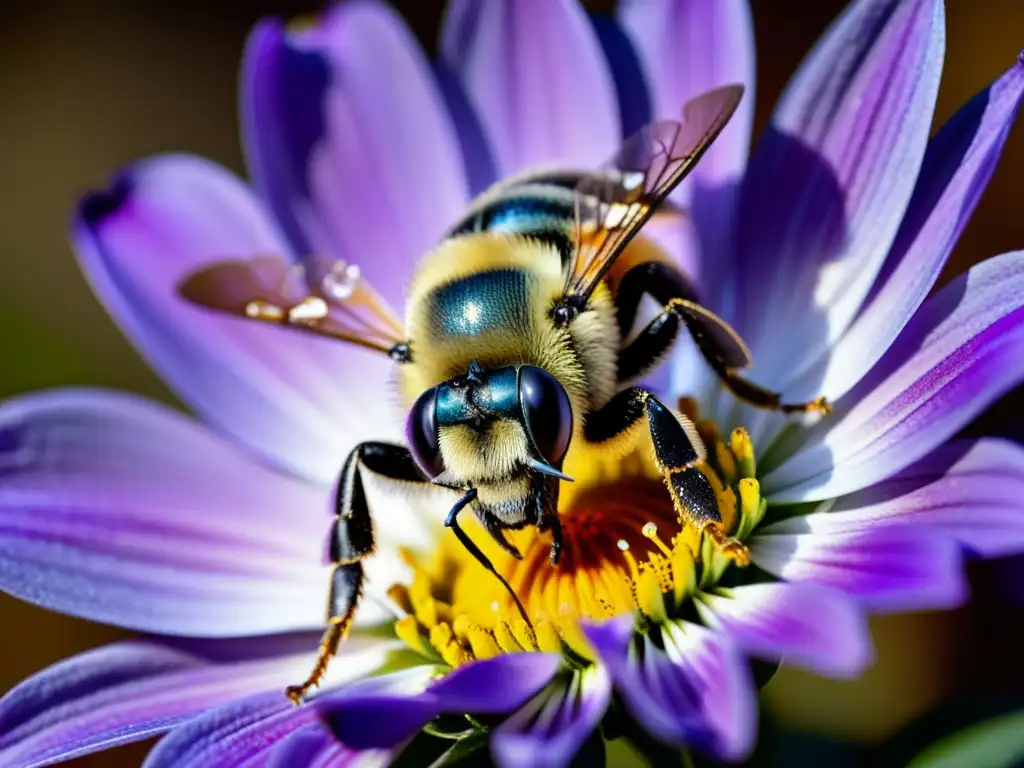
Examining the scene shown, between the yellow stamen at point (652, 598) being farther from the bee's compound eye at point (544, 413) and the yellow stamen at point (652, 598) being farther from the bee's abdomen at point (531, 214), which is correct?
the bee's abdomen at point (531, 214)

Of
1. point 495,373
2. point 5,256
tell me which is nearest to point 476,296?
point 495,373

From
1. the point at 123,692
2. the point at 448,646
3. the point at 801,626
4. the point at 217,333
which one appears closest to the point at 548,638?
the point at 448,646

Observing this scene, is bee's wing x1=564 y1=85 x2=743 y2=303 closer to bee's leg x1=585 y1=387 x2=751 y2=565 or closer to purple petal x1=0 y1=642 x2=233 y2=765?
bee's leg x1=585 y1=387 x2=751 y2=565

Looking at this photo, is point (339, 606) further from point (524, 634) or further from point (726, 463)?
point (726, 463)

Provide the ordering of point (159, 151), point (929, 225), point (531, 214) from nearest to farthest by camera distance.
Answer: point (929, 225), point (531, 214), point (159, 151)

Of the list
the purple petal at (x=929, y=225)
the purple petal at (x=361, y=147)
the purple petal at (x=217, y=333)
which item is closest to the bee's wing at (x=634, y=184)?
the purple petal at (x=929, y=225)

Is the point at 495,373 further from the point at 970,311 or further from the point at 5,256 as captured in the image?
the point at 5,256
